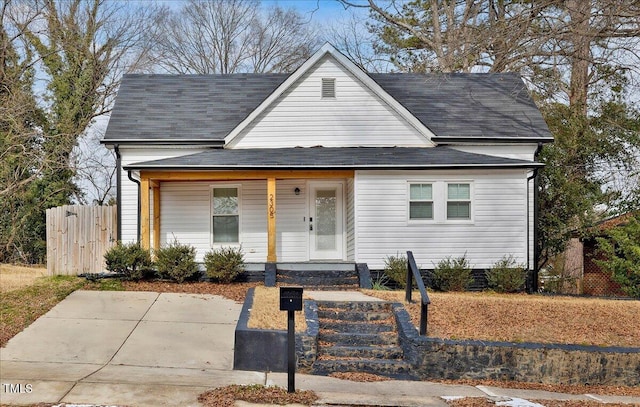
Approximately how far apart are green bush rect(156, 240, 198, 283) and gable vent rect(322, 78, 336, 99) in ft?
18.6

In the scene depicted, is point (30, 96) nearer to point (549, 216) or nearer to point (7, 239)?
point (7, 239)

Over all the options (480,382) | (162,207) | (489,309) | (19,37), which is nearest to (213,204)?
(162,207)

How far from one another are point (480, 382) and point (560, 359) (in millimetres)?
1199

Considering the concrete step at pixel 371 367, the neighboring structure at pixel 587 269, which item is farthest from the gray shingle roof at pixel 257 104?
the concrete step at pixel 371 367

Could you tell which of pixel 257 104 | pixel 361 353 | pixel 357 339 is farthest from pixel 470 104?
pixel 361 353

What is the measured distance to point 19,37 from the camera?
85.6 ft

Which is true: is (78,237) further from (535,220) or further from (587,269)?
(587,269)

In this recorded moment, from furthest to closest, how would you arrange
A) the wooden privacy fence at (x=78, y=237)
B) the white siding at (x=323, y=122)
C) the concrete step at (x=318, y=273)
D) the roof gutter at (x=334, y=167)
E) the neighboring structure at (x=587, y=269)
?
1. the neighboring structure at (x=587, y=269)
2. the white siding at (x=323, y=122)
3. the wooden privacy fence at (x=78, y=237)
4. the roof gutter at (x=334, y=167)
5. the concrete step at (x=318, y=273)

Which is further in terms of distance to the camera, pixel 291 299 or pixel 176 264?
pixel 176 264

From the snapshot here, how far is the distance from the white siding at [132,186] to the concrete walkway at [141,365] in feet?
16.2

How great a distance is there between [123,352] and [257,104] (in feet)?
35.8

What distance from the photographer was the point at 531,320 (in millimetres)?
10391

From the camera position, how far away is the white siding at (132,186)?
1658 centimetres

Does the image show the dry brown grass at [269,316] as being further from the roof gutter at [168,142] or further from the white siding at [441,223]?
the roof gutter at [168,142]
